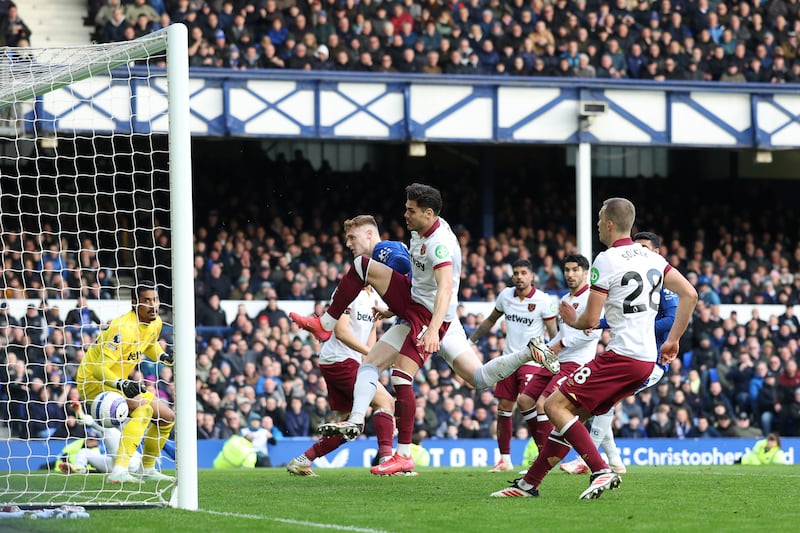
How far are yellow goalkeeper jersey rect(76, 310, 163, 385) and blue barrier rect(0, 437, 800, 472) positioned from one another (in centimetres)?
620

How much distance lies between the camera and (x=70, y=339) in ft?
54.9

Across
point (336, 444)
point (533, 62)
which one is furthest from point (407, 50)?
point (336, 444)

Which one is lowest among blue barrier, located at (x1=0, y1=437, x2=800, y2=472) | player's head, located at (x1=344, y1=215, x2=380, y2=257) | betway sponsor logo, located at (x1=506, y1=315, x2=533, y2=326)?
blue barrier, located at (x1=0, y1=437, x2=800, y2=472)

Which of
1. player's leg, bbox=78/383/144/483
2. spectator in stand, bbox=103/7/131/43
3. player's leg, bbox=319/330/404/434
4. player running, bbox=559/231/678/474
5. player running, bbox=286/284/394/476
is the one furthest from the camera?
spectator in stand, bbox=103/7/131/43

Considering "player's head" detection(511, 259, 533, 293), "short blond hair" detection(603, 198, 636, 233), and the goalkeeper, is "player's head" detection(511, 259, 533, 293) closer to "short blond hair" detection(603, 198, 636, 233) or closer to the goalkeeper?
the goalkeeper

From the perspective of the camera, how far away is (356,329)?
12656 mm

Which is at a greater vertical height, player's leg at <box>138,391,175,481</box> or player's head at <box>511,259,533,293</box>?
player's head at <box>511,259,533,293</box>

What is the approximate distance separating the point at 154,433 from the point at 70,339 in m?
5.47

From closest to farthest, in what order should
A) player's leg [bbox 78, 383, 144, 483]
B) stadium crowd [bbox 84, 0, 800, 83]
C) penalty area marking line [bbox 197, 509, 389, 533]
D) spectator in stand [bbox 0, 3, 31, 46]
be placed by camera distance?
penalty area marking line [bbox 197, 509, 389, 533], player's leg [bbox 78, 383, 144, 483], spectator in stand [bbox 0, 3, 31, 46], stadium crowd [bbox 84, 0, 800, 83]

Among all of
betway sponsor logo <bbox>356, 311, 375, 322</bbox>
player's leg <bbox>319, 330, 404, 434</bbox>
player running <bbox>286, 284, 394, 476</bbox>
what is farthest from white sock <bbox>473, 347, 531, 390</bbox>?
betway sponsor logo <bbox>356, 311, 375, 322</bbox>

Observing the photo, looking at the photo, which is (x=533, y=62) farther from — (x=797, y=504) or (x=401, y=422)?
(x=797, y=504)

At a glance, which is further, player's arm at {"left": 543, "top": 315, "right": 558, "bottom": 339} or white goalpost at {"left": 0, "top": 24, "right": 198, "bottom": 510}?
player's arm at {"left": 543, "top": 315, "right": 558, "bottom": 339}

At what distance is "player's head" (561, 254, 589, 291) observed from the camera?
1256 centimetres

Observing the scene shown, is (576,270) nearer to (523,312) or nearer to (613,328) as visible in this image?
(523,312)
